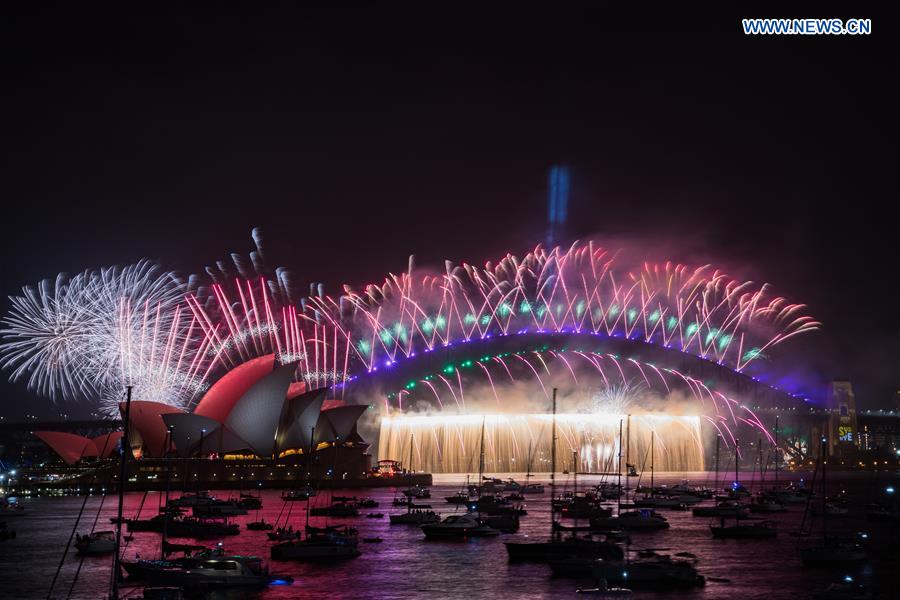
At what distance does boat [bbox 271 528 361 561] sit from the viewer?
179 ft

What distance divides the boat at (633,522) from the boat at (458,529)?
7386 mm

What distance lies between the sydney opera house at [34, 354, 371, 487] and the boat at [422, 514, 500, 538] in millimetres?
50090

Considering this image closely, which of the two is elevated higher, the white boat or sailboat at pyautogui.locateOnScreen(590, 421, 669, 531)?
sailboat at pyautogui.locateOnScreen(590, 421, 669, 531)

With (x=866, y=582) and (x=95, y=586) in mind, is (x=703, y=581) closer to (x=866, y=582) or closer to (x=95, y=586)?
(x=866, y=582)

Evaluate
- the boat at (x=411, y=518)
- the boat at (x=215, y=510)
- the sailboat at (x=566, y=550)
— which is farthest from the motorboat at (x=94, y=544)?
the sailboat at (x=566, y=550)

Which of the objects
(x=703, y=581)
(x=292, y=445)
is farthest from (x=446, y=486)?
(x=703, y=581)

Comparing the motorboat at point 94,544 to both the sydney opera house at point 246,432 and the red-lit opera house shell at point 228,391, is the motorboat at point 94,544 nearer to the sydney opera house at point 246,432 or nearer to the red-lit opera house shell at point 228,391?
the sydney opera house at point 246,432

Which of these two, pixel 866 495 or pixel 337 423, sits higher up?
pixel 337 423

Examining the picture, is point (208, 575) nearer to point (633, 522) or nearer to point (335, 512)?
point (633, 522)

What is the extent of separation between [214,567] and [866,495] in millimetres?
106394

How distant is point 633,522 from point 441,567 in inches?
907

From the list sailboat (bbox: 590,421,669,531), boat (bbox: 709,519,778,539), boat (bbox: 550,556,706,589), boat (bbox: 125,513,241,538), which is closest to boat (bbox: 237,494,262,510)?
boat (bbox: 125,513,241,538)

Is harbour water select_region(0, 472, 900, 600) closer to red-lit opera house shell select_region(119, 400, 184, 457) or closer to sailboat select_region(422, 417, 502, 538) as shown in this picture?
sailboat select_region(422, 417, 502, 538)

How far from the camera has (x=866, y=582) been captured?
4784 centimetres
